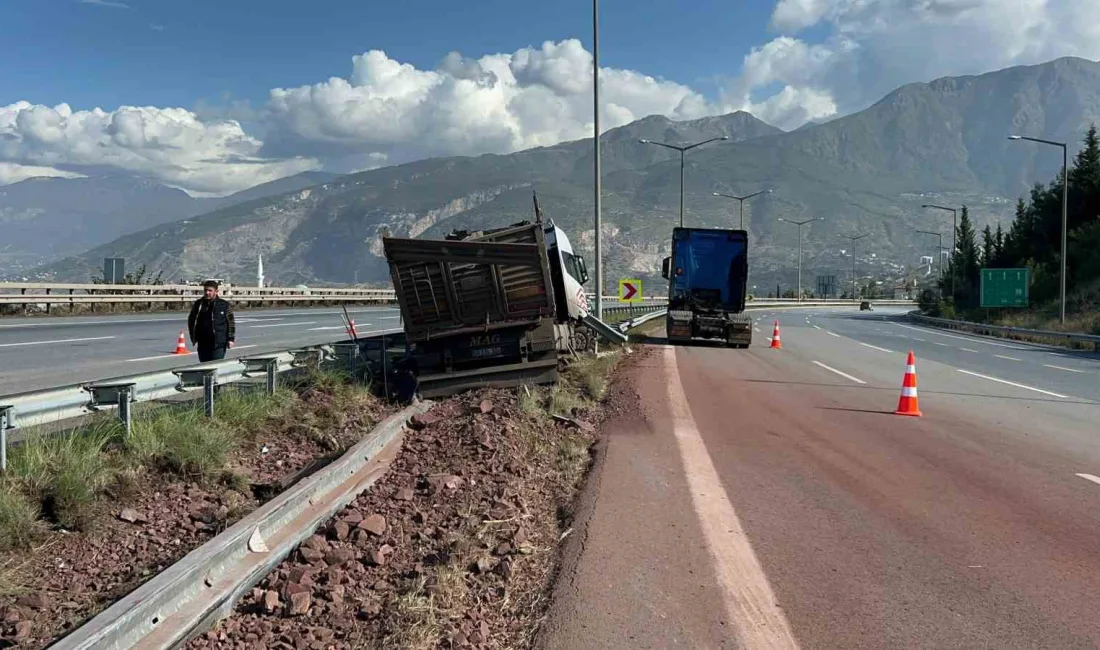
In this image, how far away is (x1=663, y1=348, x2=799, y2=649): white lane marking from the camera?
4.44 meters

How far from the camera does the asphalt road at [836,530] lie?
14.9 ft

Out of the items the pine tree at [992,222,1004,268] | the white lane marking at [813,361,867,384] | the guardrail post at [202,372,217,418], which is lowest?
the white lane marking at [813,361,867,384]

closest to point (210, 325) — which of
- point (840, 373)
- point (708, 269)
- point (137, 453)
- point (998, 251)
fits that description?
point (137, 453)

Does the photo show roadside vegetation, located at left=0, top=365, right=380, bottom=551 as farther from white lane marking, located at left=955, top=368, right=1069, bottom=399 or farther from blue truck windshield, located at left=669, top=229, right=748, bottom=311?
blue truck windshield, located at left=669, top=229, right=748, bottom=311

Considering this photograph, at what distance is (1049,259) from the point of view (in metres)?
59.6

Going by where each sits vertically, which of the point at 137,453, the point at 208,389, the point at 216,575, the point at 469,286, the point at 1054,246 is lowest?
the point at 216,575

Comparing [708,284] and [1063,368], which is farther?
[708,284]

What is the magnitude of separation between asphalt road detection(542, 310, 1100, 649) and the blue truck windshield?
1336cm

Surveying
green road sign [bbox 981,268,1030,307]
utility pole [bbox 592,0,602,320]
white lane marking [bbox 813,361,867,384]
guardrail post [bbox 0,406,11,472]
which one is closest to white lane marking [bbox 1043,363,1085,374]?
white lane marking [bbox 813,361,867,384]

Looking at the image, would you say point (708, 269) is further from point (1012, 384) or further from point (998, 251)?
point (998, 251)

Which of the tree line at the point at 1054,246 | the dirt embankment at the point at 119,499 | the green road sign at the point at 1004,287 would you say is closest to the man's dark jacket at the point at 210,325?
the dirt embankment at the point at 119,499

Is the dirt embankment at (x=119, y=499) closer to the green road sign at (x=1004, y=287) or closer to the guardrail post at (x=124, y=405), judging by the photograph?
the guardrail post at (x=124, y=405)

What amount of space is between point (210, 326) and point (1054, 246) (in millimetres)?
62927

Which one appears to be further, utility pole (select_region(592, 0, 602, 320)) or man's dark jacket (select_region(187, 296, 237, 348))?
utility pole (select_region(592, 0, 602, 320))
